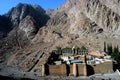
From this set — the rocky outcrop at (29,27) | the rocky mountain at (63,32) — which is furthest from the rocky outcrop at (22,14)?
the rocky outcrop at (29,27)

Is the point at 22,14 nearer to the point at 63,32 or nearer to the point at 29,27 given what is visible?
the point at 29,27

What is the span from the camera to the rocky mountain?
9012cm

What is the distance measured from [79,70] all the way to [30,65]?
24266 mm

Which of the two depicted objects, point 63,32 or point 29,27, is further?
point 29,27

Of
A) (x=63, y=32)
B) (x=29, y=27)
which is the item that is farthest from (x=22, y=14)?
(x=63, y=32)

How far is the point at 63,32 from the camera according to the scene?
111 meters

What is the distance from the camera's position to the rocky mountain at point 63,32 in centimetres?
9012

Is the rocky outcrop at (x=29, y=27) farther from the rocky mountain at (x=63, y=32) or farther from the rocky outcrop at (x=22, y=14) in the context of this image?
the rocky outcrop at (x=22, y=14)

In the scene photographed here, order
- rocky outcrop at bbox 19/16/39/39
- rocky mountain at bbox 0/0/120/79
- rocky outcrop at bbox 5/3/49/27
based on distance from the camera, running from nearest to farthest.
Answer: rocky mountain at bbox 0/0/120/79
rocky outcrop at bbox 19/16/39/39
rocky outcrop at bbox 5/3/49/27

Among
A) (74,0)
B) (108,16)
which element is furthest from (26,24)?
(108,16)

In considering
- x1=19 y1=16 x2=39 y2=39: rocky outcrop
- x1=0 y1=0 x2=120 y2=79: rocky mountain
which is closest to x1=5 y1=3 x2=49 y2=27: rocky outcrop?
x1=0 y1=0 x2=120 y2=79: rocky mountain

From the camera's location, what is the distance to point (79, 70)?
53.1 m

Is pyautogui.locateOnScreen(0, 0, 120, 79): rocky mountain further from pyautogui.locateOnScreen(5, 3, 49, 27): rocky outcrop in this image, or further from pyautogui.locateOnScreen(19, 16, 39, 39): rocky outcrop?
pyautogui.locateOnScreen(5, 3, 49, 27): rocky outcrop

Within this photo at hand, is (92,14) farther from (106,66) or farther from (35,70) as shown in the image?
(106,66)
